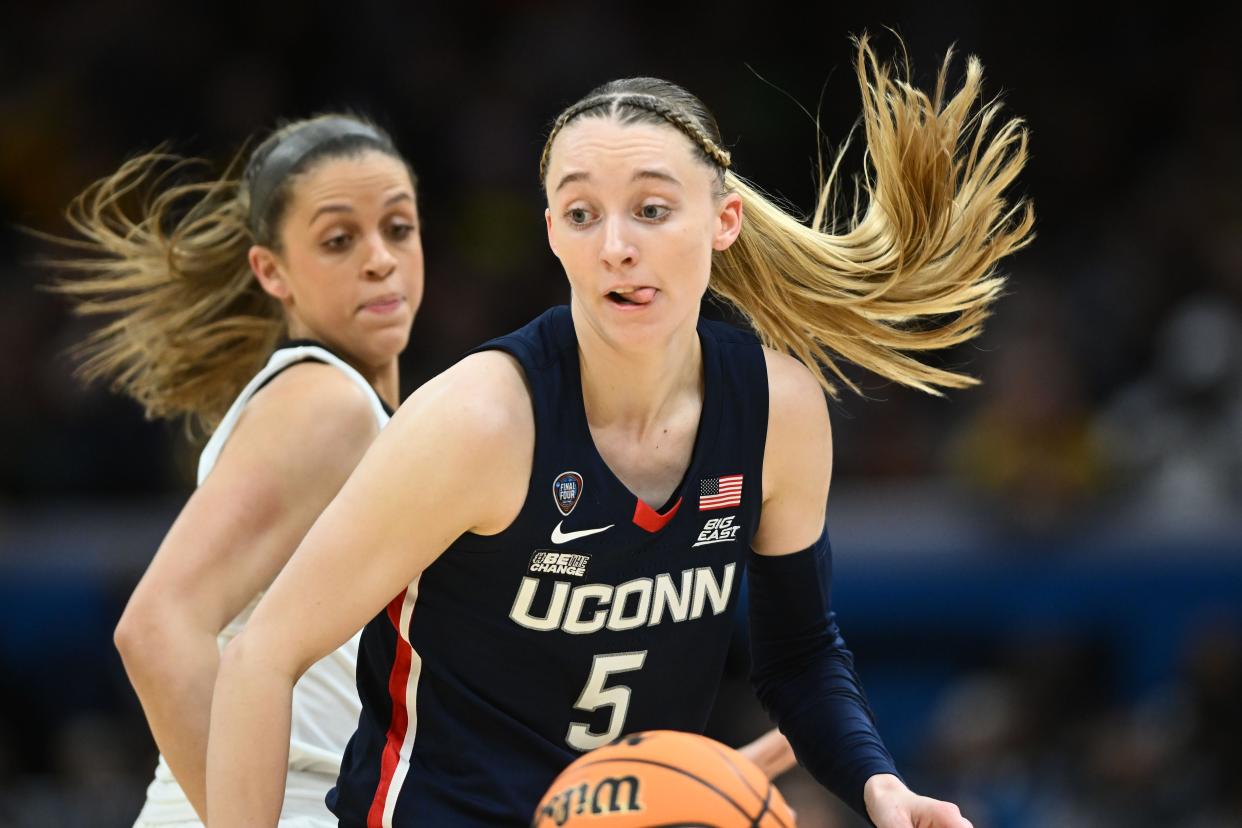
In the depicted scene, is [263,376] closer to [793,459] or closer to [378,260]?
[378,260]

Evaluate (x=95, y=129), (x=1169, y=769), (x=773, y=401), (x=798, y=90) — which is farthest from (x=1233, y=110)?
(x=773, y=401)

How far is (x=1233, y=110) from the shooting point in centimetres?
1145

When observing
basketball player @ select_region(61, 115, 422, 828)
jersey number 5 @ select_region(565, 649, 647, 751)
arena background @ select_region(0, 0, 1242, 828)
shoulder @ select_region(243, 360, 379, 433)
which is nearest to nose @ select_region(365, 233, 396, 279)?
basketball player @ select_region(61, 115, 422, 828)

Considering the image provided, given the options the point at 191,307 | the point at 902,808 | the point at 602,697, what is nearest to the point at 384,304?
the point at 191,307

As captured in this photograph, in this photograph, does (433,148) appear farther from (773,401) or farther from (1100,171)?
(773,401)

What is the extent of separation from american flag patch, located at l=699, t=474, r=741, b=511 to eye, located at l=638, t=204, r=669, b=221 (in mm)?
537

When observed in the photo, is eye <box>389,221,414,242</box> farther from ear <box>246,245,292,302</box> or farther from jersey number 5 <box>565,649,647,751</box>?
jersey number 5 <box>565,649,647,751</box>

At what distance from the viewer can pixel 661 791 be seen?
2.87 metres

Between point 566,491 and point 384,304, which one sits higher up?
point 384,304

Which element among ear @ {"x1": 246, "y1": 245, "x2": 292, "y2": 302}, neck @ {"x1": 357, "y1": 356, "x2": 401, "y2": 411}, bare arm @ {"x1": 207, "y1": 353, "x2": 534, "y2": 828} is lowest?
bare arm @ {"x1": 207, "y1": 353, "x2": 534, "y2": 828}

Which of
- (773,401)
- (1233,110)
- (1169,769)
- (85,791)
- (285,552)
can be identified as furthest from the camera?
(1233,110)

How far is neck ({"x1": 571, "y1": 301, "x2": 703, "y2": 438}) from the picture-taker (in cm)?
342

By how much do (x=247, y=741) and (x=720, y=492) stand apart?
103cm

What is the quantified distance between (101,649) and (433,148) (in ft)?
13.5
